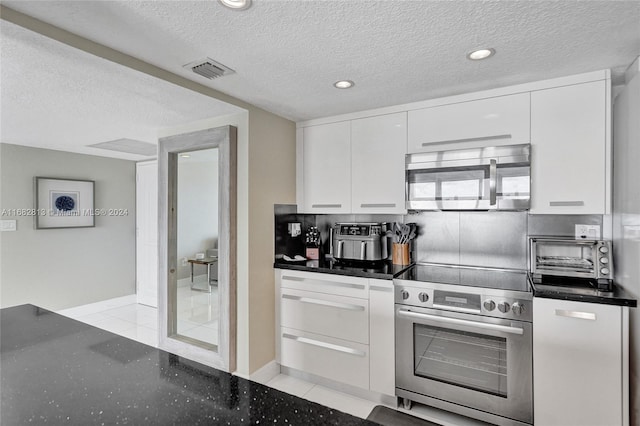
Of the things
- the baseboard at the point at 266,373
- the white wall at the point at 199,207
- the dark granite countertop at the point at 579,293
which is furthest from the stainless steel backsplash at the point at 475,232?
the white wall at the point at 199,207

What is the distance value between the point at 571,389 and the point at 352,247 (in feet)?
5.61

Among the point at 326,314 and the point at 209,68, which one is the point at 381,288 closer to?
the point at 326,314

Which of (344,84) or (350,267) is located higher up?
(344,84)

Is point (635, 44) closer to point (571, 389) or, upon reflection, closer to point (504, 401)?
point (571, 389)

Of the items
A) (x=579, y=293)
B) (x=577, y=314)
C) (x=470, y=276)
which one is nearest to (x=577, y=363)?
(x=577, y=314)

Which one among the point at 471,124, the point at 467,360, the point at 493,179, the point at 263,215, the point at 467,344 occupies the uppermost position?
the point at 471,124

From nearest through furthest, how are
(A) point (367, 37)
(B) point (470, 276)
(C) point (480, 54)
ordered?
(A) point (367, 37) < (C) point (480, 54) < (B) point (470, 276)

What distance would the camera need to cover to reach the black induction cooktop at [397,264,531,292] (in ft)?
6.89

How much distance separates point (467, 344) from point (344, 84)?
1929 mm

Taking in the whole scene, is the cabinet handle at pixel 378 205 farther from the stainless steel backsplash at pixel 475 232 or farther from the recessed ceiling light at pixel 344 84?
the recessed ceiling light at pixel 344 84

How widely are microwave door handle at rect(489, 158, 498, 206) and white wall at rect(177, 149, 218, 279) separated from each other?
3076 millimetres

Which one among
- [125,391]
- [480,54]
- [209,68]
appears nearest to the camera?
[125,391]

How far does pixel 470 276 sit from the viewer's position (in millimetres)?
2334

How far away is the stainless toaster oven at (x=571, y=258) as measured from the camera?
2.05 metres
